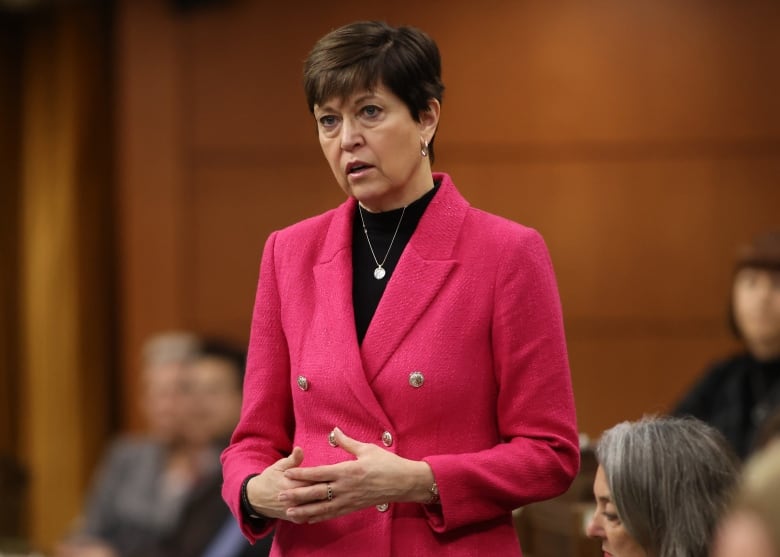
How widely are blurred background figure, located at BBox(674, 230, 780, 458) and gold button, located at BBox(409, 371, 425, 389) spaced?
2.35 m

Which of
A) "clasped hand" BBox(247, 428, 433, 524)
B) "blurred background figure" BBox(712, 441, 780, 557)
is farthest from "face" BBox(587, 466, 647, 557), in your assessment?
"blurred background figure" BBox(712, 441, 780, 557)

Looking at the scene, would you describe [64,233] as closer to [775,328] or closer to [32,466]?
[32,466]

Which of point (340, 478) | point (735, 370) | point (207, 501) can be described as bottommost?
point (207, 501)

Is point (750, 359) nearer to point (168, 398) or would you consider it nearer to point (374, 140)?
point (168, 398)

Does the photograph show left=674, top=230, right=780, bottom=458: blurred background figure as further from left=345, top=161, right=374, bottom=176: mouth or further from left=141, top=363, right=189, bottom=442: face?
left=345, top=161, right=374, bottom=176: mouth

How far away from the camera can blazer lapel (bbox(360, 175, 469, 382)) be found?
1.66 m

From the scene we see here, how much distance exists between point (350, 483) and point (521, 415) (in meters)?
0.25

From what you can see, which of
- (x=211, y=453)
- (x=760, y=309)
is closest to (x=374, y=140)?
(x=211, y=453)

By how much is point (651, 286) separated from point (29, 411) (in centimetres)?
297

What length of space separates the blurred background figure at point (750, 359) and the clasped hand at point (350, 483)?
239 centimetres

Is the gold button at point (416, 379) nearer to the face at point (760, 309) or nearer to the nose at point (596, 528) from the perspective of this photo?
the nose at point (596, 528)

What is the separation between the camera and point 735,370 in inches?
157

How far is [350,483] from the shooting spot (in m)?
1.55

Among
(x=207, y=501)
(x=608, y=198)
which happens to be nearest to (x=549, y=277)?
(x=207, y=501)
